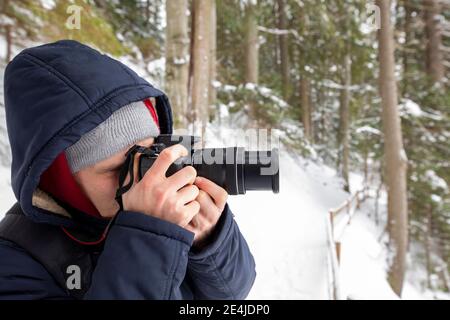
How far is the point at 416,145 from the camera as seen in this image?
495 cm

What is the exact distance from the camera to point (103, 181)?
68cm

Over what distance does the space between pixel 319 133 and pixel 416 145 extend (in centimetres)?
172

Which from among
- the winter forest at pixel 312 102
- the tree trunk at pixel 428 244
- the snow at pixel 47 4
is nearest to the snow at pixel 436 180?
the winter forest at pixel 312 102

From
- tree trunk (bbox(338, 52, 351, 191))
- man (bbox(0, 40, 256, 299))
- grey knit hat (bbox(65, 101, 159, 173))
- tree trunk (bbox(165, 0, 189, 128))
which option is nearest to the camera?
man (bbox(0, 40, 256, 299))

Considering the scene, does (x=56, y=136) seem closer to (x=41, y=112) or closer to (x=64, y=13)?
(x=41, y=112)

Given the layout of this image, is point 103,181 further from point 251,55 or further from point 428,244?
point 428,244

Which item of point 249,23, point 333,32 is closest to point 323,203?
point 333,32

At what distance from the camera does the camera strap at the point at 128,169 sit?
627mm

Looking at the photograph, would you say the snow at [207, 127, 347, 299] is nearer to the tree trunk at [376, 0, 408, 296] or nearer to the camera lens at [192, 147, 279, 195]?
the tree trunk at [376, 0, 408, 296]

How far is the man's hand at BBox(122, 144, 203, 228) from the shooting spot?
56cm

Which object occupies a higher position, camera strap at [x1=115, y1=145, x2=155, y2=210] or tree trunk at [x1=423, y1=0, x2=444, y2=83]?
tree trunk at [x1=423, y1=0, x2=444, y2=83]

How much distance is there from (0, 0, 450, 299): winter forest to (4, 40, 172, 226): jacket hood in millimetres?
855

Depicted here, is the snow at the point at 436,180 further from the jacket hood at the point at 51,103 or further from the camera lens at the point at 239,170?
the jacket hood at the point at 51,103

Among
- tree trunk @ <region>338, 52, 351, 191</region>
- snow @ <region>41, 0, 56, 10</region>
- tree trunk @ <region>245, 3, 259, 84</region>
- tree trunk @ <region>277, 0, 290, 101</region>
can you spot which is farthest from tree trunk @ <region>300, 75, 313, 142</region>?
snow @ <region>41, 0, 56, 10</region>
